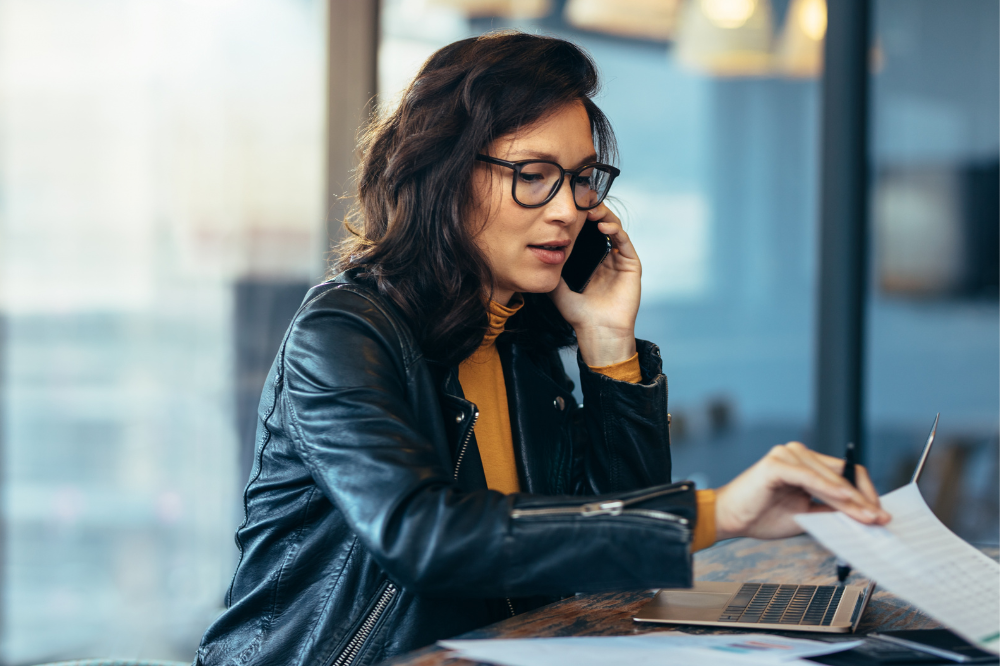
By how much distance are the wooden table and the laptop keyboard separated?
0.04m

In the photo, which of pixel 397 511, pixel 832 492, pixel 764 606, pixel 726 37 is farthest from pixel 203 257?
pixel 832 492

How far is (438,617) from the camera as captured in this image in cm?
113

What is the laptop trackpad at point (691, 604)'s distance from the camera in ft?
3.47

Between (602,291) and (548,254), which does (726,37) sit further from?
(548,254)

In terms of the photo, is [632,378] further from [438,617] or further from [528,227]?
[438,617]

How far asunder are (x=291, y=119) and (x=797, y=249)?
164cm

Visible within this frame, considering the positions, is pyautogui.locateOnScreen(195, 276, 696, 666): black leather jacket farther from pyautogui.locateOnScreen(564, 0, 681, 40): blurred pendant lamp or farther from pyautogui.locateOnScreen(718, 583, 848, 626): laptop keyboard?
pyautogui.locateOnScreen(564, 0, 681, 40): blurred pendant lamp

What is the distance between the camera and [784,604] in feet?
3.59

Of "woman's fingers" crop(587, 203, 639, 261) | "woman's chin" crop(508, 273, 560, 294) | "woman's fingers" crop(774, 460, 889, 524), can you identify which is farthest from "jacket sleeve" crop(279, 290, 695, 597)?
"woman's fingers" crop(587, 203, 639, 261)

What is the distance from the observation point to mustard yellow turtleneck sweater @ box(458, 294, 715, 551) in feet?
4.58

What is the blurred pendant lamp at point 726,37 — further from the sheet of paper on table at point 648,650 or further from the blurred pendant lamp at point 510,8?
the sheet of paper on table at point 648,650

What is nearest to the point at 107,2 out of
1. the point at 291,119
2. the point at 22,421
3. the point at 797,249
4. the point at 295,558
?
the point at 291,119

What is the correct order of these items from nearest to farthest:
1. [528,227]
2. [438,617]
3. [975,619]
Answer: [975,619] → [438,617] → [528,227]

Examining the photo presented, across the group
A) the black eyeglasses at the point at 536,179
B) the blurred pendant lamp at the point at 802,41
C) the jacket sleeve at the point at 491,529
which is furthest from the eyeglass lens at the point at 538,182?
the blurred pendant lamp at the point at 802,41
